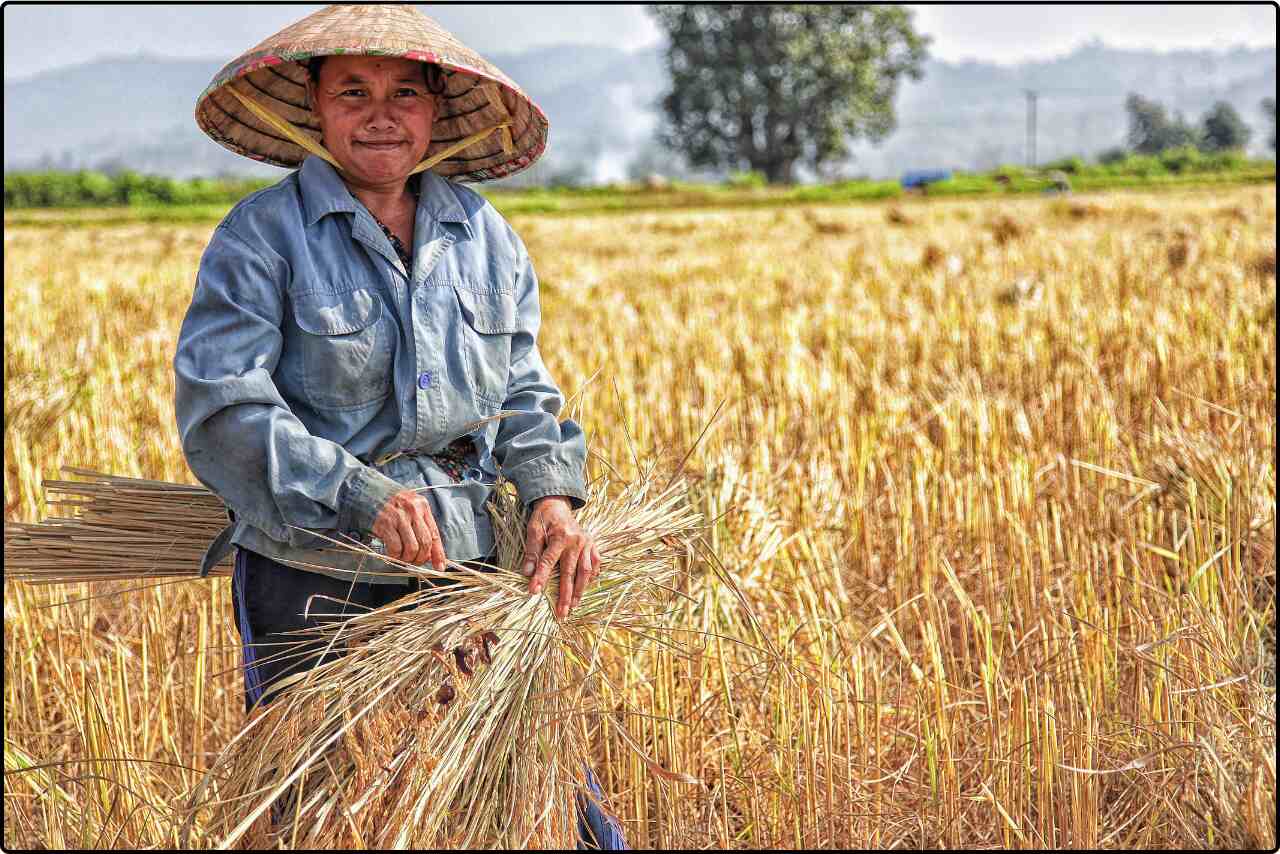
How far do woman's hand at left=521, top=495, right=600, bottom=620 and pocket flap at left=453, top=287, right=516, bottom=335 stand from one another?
0.25 m

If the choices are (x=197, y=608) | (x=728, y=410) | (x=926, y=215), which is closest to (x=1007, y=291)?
(x=728, y=410)

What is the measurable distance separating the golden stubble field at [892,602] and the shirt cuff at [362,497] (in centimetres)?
42

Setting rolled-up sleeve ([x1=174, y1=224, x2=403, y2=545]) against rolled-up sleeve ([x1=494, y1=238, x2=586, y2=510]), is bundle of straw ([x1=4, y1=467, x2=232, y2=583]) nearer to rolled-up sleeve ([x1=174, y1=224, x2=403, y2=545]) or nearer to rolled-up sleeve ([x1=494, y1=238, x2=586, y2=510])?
rolled-up sleeve ([x1=174, y1=224, x2=403, y2=545])

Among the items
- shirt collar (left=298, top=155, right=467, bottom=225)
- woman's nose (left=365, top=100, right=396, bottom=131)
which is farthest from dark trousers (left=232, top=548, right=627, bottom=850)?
woman's nose (left=365, top=100, right=396, bottom=131)

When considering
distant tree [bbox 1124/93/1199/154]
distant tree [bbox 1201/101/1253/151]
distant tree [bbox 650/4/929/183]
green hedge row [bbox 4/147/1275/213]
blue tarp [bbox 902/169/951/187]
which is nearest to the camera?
green hedge row [bbox 4/147/1275/213]

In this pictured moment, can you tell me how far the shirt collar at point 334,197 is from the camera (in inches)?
60.6

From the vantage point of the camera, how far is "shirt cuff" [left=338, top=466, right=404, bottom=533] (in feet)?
4.61

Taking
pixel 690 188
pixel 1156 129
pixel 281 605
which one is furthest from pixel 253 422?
pixel 1156 129

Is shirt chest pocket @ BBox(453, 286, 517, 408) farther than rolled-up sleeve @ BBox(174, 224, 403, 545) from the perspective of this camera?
Yes

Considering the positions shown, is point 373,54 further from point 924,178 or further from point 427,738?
point 924,178

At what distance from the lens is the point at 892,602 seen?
2588 millimetres

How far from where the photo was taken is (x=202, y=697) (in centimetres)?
211

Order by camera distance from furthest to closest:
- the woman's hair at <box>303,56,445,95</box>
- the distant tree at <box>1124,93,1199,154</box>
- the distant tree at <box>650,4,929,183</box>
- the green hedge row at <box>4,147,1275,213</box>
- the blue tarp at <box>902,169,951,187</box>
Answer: the distant tree at <box>1124,93,1199,154</box> < the distant tree at <box>650,4,929,183</box> < the blue tarp at <box>902,169,951,187</box> < the green hedge row at <box>4,147,1275,213</box> < the woman's hair at <box>303,56,445,95</box>

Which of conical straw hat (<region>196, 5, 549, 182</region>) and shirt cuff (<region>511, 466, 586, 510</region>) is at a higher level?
conical straw hat (<region>196, 5, 549, 182</region>)
